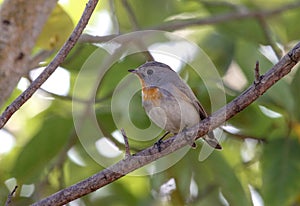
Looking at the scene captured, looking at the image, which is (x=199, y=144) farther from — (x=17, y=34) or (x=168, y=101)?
(x=17, y=34)

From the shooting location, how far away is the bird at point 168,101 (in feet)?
12.7

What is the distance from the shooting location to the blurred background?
168 inches

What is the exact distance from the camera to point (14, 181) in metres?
4.34

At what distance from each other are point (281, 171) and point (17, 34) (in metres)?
1.71

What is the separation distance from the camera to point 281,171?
4.38 metres

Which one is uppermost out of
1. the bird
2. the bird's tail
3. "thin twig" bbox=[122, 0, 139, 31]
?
"thin twig" bbox=[122, 0, 139, 31]

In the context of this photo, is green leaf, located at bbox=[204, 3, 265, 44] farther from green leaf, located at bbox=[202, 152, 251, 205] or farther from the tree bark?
the tree bark

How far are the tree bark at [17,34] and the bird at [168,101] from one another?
25.6 inches

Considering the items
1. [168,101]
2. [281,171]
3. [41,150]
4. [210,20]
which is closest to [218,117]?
[168,101]

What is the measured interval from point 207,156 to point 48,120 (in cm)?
96

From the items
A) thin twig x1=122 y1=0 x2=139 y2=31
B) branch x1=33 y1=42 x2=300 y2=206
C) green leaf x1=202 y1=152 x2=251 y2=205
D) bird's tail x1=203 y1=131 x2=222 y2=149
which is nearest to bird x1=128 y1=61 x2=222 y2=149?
bird's tail x1=203 y1=131 x2=222 y2=149

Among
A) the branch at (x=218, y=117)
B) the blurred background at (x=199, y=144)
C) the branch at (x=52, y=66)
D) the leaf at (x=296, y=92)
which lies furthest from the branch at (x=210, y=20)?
the branch at (x=218, y=117)

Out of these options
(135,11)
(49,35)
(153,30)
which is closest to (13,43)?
(49,35)

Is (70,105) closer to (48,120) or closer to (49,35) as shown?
(48,120)
